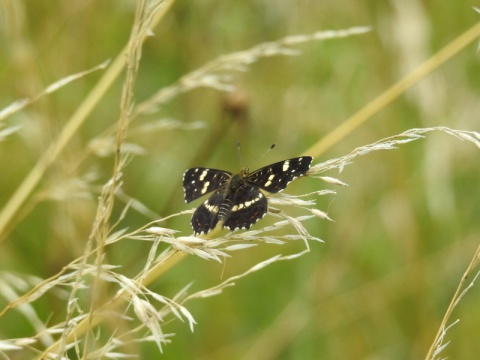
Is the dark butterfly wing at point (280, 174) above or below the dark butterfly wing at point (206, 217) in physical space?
above

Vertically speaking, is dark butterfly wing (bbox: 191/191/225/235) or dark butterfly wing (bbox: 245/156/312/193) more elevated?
dark butterfly wing (bbox: 245/156/312/193)

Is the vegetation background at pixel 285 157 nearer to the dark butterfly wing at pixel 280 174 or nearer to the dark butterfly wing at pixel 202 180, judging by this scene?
the dark butterfly wing at pixel 202 180

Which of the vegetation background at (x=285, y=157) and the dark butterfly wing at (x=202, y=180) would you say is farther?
the vegetation background at (x=285, y=157)

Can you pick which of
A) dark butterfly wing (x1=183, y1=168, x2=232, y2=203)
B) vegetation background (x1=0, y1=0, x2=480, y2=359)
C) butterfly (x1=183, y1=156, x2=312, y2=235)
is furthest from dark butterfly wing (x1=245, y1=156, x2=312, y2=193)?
vegetation background (x1=0, y1=0, x2=480, y2=359)

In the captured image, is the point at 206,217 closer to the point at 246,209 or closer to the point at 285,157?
the point at 246,209

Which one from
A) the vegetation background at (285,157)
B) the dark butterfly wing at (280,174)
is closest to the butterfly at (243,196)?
the dark butterfly wing at (280,174)

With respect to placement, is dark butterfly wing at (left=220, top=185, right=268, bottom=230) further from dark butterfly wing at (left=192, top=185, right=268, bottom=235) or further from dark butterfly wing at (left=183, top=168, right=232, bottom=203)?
dark butterfly wing at (left=183, top=168, right=232, bottom=203)

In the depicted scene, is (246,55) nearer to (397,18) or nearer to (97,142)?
(97,142)

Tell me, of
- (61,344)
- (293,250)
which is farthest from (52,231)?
(61,344)
